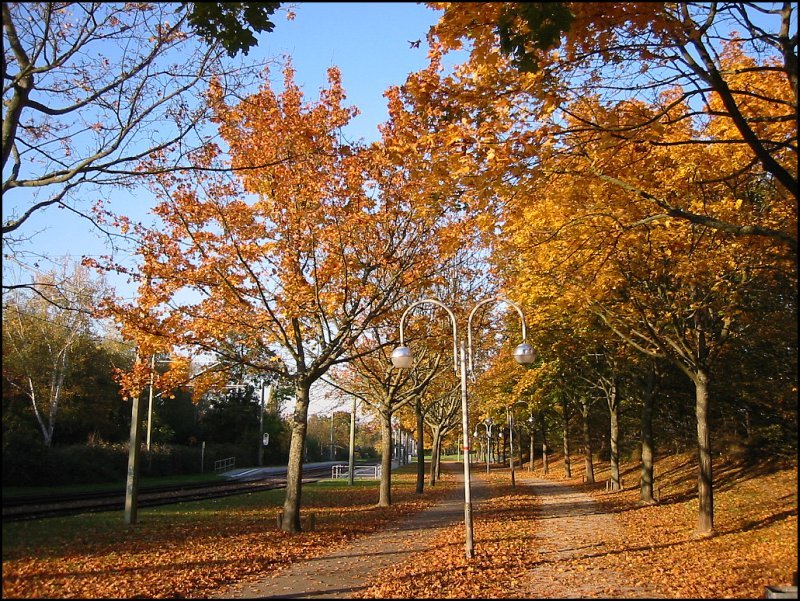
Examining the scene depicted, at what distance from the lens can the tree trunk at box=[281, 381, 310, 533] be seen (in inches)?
587

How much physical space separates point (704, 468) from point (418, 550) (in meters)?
6.49

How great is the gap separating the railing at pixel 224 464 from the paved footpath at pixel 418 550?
3466 cm

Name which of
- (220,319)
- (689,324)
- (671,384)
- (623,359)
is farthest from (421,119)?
(671,384)

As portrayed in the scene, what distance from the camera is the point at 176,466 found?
1731 inches

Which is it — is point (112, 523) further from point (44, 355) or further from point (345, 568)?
point (44, 355)

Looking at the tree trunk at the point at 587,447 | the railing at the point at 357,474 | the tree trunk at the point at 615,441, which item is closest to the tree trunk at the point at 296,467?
the tree trunk at the point at 615,441

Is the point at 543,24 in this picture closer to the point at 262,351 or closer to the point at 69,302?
the point at 69,302

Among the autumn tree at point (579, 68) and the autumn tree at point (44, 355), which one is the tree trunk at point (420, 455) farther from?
the autumn tree at point (579, 68)

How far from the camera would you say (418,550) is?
1270 centimetres

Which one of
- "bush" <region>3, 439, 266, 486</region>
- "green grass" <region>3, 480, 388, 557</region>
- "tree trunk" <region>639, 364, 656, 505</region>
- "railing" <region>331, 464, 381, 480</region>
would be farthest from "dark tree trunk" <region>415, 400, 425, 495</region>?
"railing" <region>331, 464, 381, 480</region>

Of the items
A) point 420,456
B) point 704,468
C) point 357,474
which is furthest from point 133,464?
point 357,474

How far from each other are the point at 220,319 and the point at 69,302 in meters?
4.14

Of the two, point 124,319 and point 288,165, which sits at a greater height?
point 288,165

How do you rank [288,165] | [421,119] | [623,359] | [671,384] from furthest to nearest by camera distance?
1. [671,384]
2. [623,359]
3. [288,165]
4. [421,119]
